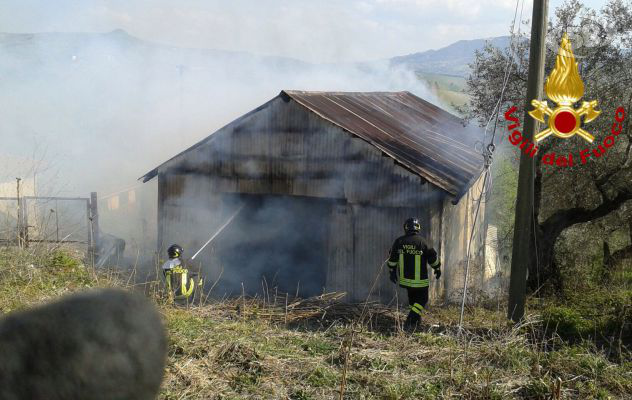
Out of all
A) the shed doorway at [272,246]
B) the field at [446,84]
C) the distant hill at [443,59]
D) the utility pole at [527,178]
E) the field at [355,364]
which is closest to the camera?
the field at [355,364]

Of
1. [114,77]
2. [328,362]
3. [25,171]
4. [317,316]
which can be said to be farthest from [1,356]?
[114,77]

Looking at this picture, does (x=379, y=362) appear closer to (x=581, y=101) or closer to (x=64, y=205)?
(x=581, y=101)

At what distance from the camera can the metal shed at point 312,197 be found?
11750mm

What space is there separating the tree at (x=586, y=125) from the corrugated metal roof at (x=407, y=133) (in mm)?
1501

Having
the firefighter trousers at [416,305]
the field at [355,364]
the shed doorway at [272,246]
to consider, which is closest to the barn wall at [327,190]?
the shed doorway at [272,246]

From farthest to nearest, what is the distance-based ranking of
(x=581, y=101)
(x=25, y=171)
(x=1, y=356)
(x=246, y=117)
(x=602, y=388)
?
(x=25, y=171), (x=246, y=117), (x=581, y=101), (x=602, y=388), (x=1, y=356)

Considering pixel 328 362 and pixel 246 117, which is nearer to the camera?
pixel 328 362

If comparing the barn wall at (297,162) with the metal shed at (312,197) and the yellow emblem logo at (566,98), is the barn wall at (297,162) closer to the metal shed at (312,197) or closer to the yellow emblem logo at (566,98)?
the metal shed at (312,197)

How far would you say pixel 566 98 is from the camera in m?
10.5

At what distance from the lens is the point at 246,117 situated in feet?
42.2

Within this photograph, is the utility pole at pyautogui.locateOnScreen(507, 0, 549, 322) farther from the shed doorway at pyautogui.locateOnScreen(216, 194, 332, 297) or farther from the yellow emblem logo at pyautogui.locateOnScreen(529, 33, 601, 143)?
the shed doorway at pyautogui.locateOnScreen(216, 194, 332, 297)

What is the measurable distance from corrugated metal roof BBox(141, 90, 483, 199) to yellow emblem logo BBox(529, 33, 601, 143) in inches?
78.2

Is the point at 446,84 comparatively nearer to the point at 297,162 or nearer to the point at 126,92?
the point at 126,92

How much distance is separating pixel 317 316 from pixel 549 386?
191 inches
